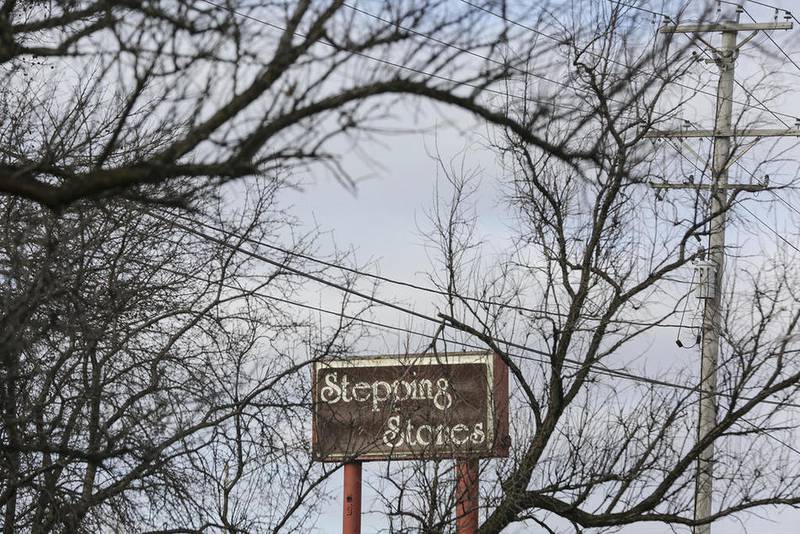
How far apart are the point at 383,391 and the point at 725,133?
17.7ft

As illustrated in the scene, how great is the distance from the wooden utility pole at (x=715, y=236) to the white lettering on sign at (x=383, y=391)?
2663mm

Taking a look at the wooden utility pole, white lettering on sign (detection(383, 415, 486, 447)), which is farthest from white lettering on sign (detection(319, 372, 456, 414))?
the wooden utility pole

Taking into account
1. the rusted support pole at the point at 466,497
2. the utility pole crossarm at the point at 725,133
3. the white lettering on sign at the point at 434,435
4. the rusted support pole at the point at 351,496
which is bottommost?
the rusted support pole at the point at 466,497

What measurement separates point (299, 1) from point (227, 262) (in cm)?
686

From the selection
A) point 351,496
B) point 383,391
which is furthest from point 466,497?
point 351,496

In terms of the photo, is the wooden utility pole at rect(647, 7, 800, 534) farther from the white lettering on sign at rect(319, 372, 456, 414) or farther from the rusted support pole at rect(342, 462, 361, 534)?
the rusted support pole at rect(342, 462, 361, 534)

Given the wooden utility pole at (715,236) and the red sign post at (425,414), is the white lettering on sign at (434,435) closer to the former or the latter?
the red sign post at (425,414)

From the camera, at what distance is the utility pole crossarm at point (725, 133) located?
11.6m

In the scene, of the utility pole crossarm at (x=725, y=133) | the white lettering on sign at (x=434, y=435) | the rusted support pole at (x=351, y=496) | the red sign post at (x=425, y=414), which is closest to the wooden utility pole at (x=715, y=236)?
the utility pole crossarm at (x=725, y=133)

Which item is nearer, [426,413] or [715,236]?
[426,413]

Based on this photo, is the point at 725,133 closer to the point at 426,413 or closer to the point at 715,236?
the point at 715,236

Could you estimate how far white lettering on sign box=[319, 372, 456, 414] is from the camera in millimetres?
13875

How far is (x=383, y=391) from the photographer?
55.6ft

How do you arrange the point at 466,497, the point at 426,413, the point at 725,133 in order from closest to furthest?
1. the point at 466,497
2. the point at 426,413
3. the point at 725,133
